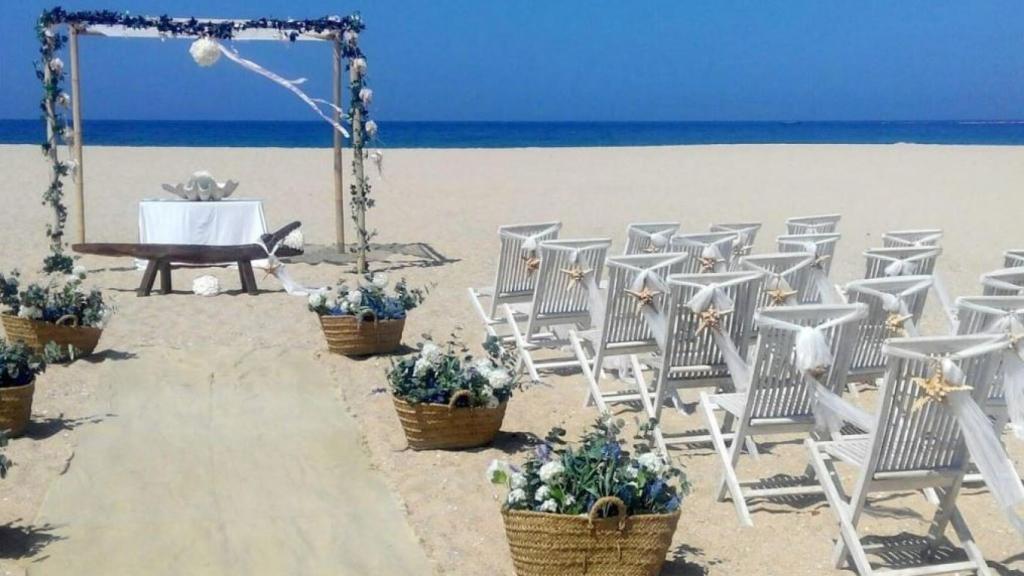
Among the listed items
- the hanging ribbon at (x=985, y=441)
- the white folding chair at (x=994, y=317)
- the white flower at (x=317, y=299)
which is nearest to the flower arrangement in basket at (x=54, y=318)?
the white flower at (x=317, y=299)

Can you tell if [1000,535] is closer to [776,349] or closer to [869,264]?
[776,349]

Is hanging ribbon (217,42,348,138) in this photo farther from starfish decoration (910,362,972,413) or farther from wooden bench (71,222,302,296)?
starfish decoration (910,362,972,413)

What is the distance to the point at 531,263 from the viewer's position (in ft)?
25.2

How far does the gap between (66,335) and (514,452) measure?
3116 millimetres

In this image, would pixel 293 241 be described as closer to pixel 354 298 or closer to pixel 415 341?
pixel 415 341

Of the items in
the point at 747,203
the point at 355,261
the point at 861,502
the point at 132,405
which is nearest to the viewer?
the point at 861,502

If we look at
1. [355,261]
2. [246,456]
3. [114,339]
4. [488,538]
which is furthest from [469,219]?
[488,538]

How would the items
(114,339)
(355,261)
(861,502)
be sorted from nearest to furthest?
(861,502) → (114,339) → (355,261)

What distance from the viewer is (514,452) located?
19.1ft

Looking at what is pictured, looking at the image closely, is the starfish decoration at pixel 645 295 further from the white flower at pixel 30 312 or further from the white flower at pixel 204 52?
the white flower at pixel 204 52

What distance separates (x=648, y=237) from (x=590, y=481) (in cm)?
389

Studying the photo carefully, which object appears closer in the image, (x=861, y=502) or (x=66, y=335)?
(x=861, y=502)

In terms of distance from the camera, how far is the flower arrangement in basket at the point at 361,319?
7.68 meters

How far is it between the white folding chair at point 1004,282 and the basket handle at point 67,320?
16.5 ft
